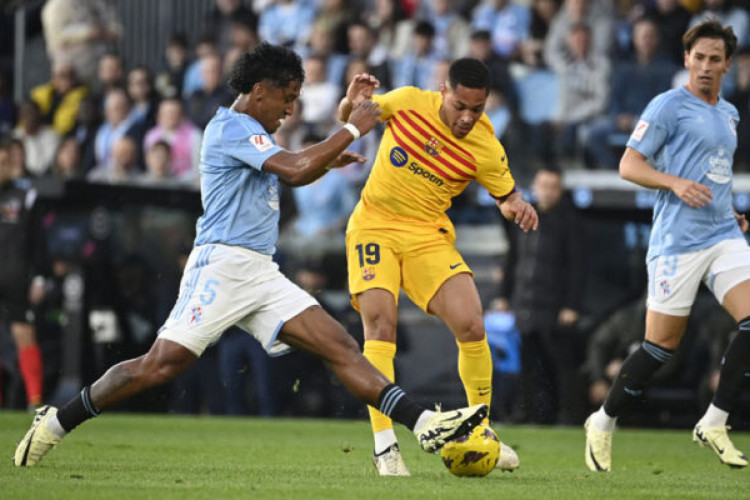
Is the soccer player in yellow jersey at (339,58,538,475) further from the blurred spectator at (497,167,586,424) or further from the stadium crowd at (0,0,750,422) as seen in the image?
the stadium crowd at (0,0,750,422)

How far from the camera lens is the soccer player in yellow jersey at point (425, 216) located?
857cm

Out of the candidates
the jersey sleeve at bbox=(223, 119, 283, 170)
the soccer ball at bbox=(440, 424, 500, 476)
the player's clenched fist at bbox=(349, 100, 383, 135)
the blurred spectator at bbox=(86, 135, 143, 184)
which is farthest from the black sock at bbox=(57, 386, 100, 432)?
the blurred spectator at bbox=(86, 135, 143, 184)

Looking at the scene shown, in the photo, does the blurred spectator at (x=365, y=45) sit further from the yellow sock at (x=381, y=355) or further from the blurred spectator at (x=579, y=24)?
the yellow sock at (x=381, y=355)

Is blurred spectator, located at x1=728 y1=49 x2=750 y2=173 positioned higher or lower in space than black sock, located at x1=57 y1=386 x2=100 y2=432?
higher

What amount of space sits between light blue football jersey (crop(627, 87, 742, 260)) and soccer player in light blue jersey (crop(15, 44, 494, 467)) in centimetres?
203

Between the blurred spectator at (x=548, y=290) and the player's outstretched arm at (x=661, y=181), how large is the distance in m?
5.02

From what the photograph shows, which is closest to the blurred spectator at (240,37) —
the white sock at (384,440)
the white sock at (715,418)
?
the white sock at (715,418)

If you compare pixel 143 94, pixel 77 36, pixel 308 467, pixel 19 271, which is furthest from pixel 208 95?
pixel 308 467

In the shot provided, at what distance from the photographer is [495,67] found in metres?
15.8

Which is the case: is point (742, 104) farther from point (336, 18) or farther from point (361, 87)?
point (361, 87)

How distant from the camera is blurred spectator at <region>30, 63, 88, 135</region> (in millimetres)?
18766

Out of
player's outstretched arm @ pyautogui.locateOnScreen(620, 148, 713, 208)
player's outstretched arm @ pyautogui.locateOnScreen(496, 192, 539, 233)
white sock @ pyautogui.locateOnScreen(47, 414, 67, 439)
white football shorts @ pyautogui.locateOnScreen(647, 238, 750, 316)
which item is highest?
player's outstretched arm @ pyautogui.locateOnScreen(620, 148, 713, 208)

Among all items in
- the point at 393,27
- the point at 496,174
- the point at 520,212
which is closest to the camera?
the point at 520,212

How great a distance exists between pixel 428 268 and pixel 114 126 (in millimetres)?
10229
